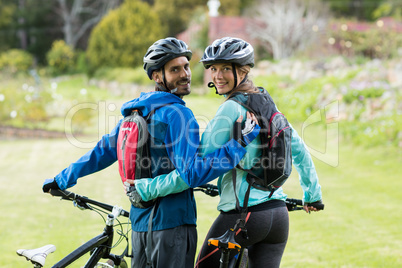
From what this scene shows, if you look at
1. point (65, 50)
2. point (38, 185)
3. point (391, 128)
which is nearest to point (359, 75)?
point (391, 128)

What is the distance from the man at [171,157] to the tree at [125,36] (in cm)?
2479

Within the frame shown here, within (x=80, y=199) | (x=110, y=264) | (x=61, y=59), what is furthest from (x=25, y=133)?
(x=61, y=59)

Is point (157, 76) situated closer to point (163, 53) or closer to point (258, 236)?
point (163, 53)

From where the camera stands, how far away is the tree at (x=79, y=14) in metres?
36.8

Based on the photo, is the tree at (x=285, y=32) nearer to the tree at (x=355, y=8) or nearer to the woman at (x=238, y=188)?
the tree at (x=355, y=8)

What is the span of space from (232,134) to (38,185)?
7105 mm

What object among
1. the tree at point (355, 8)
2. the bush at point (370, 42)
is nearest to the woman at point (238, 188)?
the bush at point (370, 42)

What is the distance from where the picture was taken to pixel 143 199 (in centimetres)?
256

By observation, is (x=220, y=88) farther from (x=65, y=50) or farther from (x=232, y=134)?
(x=65, y=50)

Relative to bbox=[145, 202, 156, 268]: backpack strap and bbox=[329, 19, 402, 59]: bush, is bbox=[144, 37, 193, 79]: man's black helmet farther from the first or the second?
bbox=[329, 19, 402, 59]: bush

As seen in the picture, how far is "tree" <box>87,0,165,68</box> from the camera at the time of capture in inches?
1072

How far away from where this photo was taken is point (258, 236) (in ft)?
8.59

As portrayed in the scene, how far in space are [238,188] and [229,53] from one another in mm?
742

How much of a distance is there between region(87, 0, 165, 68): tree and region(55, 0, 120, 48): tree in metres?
9.48
